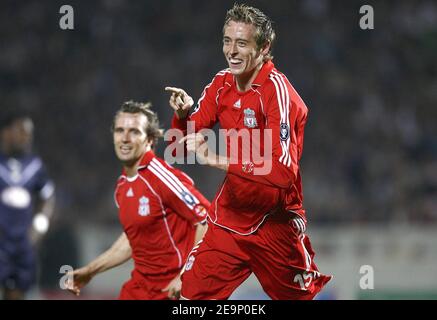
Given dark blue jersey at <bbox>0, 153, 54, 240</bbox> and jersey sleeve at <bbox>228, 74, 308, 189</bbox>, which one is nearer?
jersey sleeve at <bbox>228, 74, 308, 189</bbox>

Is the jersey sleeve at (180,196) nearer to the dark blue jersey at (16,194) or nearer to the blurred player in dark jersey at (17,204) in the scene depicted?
the blurred player in dark jersey at (17,204)

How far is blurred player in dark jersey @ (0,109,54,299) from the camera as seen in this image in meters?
8.97

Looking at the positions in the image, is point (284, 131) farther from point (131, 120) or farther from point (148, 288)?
point (148, 288)

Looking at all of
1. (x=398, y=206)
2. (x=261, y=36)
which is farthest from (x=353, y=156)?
(x=261, y=36)

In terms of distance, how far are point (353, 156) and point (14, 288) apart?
5542 mm

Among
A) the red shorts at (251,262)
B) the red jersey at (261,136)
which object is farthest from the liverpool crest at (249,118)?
the red shorts at (251,262)

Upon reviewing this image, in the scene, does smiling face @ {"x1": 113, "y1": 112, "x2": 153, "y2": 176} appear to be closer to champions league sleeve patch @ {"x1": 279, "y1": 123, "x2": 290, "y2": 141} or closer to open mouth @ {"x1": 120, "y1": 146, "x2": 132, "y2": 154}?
open mouth @ {"x1": 120, "y1": 146, "x2": 132, "y2": 154}

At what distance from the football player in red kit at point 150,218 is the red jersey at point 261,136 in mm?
561

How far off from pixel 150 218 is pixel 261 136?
3.91 ft

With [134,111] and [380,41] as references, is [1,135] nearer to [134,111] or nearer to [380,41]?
[134,111]

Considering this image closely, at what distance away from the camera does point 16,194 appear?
9047 millimetres

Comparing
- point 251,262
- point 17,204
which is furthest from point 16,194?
point 251,262

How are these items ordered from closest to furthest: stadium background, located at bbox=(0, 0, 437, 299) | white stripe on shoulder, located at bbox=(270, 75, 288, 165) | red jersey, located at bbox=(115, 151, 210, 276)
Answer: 1. white stripe on shoulder, located at bbox=(270, 75, 288, 165)
2. red jersey, located at bbox=(115, 151, 210, 276)
3. stadium background, located at bbox=(0, 0, 437, 299)

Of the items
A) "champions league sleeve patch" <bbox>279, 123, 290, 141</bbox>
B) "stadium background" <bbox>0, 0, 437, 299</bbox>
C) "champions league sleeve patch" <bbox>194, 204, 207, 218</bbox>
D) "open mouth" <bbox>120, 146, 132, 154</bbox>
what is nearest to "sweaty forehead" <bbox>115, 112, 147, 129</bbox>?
"open mouth" <bbox>120, 146, 132, 154</bbox>
